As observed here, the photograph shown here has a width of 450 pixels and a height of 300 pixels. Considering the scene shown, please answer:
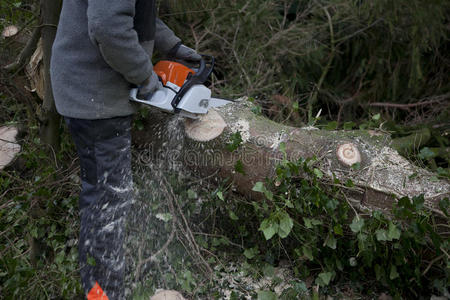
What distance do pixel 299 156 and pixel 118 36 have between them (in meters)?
1.15

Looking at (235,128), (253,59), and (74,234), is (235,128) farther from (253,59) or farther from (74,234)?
(253,59)

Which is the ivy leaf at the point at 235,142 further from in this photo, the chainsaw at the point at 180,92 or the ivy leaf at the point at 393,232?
the ivy leaf at the point at 393,232

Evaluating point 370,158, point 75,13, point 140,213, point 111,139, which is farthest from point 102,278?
point 370,158

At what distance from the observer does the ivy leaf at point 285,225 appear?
2000mm

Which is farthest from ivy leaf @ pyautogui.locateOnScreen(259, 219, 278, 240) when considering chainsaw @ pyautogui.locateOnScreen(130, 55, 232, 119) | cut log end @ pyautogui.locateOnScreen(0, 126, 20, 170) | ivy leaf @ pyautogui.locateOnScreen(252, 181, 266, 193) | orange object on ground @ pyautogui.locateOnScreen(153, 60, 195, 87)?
cut log end @ pyautogui.locateOnScreen(0, 126, 20, 170)

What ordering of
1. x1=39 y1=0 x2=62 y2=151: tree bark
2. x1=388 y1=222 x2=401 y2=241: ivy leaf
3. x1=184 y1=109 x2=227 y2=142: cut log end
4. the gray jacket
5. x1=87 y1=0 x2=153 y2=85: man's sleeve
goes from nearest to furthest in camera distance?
1. x1=87 y1=0 x2=153 y2=85: man's sleeve
2. the gray jacket
3. x1=388 y1=222 x2=401 y2=241: ivy leaf
4. x1=184 y1=109 x2=227 y2=142: cut log end
5. x1=39 y1=0 x2=62 y2=151: tree bark

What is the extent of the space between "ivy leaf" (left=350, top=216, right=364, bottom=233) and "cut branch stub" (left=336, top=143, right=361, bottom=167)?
0.29 meters

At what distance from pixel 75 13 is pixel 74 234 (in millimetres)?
1376

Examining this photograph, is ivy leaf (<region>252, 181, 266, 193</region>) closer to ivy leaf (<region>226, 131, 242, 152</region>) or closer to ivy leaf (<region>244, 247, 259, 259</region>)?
ivy leaf (<region>226, 131, 242, 152</region>)

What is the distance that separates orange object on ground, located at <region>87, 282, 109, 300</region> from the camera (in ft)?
6.65

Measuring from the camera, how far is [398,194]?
1.97 meters

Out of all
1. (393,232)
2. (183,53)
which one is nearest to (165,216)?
(183,53)

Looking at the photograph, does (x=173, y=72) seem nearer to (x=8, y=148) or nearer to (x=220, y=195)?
(x=220, y=195)

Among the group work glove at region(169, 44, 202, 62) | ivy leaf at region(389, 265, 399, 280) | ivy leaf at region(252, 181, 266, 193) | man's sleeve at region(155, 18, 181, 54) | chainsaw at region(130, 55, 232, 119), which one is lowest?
ivy leaf at region(389, 265, 399, 280)
